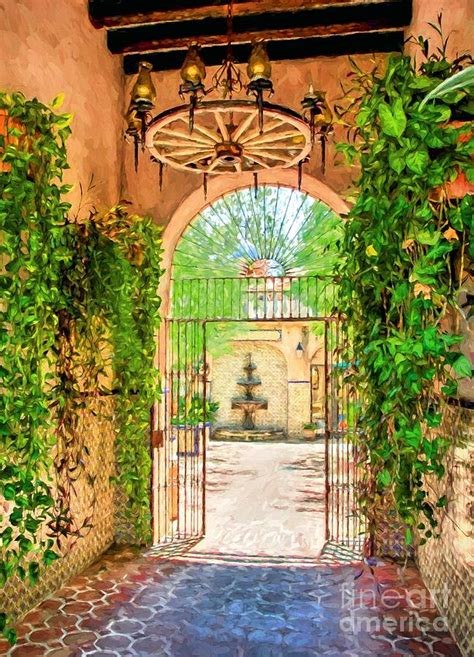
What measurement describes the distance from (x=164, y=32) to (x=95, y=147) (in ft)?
3.87

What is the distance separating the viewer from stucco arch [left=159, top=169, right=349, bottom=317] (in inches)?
197

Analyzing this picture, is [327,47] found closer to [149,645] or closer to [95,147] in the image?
[95,147]

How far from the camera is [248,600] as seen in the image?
3.76 metres

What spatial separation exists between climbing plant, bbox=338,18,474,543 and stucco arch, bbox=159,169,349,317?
8.29 feet

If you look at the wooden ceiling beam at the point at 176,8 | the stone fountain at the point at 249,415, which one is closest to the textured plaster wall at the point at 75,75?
the wooden ceiling beam at the point at 176,8

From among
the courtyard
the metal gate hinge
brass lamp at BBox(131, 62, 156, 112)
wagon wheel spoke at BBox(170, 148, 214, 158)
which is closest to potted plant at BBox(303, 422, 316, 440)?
the courtyard

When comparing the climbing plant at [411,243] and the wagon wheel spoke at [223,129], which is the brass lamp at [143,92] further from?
the climbing plant at [411,243]

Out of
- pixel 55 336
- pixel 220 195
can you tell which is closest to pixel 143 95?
pixel 55 336

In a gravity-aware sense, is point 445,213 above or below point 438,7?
below

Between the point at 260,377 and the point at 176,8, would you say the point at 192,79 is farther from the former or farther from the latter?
the point at 260,377

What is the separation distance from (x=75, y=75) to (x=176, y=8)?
3.09 ft

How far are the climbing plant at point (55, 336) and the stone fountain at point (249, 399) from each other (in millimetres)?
11991

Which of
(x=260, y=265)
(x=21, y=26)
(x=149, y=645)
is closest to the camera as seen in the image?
(x=149, y=645)

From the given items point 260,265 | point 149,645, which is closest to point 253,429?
point 260,265
